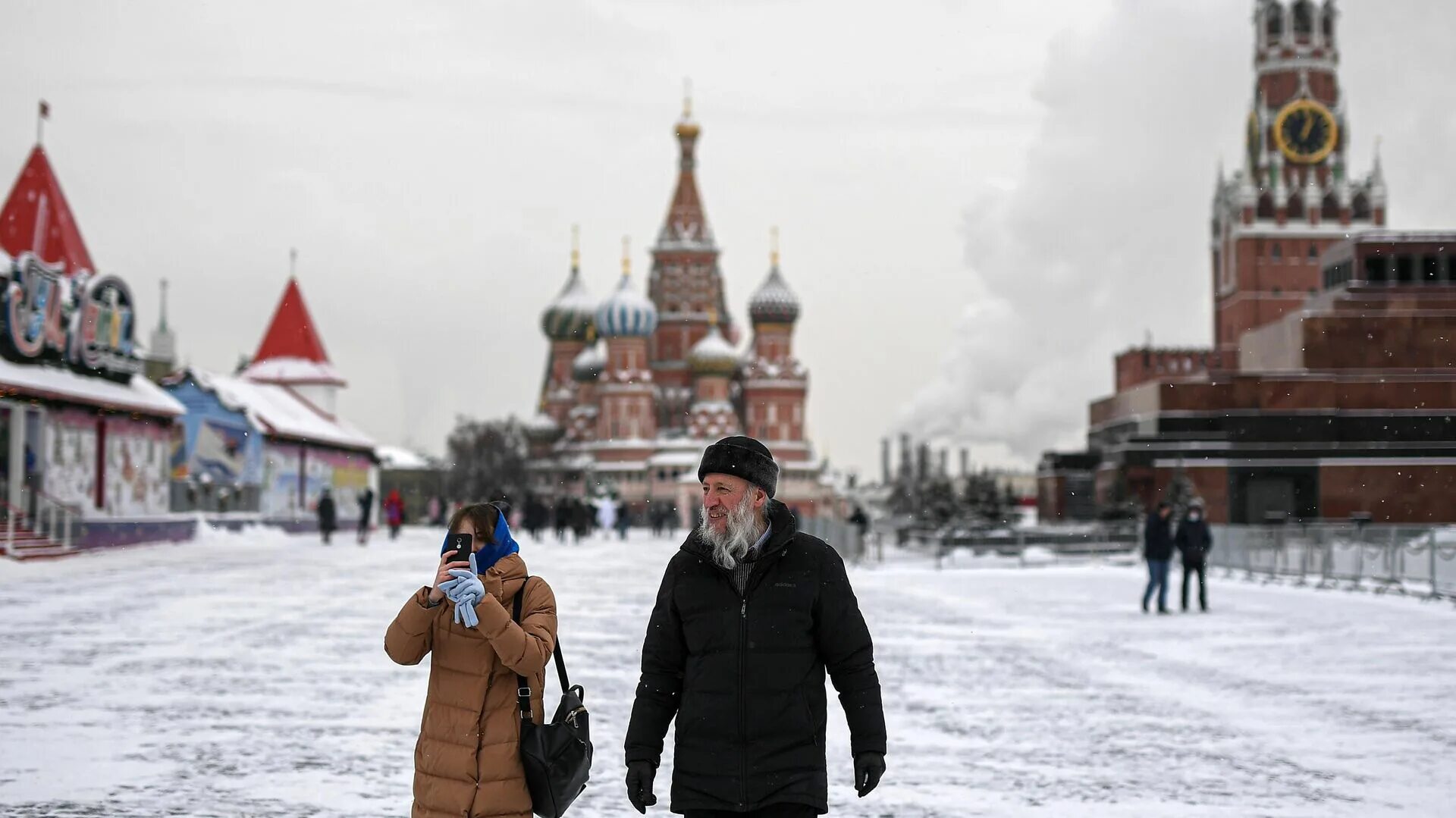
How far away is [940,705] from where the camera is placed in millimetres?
11391

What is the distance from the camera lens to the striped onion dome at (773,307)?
347 ft

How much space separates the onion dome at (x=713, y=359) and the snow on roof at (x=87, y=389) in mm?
59736

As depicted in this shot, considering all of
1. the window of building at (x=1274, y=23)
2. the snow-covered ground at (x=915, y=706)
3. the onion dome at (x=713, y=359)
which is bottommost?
the snow-covered ground at (x=915, y=706)

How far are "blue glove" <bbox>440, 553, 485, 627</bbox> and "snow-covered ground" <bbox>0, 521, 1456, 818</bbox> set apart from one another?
300 centimetres

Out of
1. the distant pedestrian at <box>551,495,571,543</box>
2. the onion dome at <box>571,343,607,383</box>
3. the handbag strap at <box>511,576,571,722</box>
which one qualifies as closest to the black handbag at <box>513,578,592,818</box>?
the handbag strap at <box>511,576,571,722</box>

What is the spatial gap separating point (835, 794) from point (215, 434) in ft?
143

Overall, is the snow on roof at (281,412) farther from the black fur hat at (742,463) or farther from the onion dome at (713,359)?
the black fur hat at (742,463)

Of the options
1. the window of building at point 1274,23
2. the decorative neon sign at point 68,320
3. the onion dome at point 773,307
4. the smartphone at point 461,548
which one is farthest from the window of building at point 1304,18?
the smartphone at point 461,548

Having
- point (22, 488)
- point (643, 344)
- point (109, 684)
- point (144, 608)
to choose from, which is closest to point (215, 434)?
point (22, 488)

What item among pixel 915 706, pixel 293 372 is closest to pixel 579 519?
pixel 293 372

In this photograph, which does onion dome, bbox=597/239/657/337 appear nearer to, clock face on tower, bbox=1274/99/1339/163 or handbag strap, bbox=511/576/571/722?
clock face on tower, bbox=1274/99/1339/163

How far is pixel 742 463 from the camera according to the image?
4.71m

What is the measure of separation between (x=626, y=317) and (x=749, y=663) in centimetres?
9987

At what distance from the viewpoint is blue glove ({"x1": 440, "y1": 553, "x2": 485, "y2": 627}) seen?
184 inches
